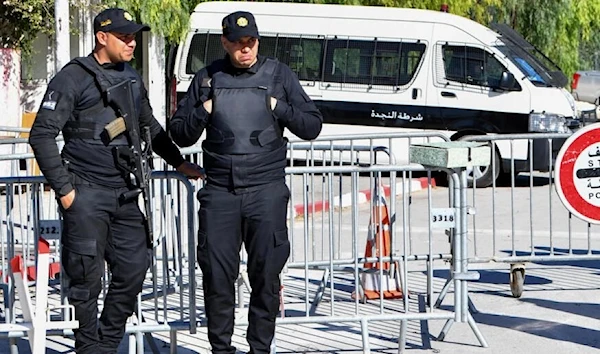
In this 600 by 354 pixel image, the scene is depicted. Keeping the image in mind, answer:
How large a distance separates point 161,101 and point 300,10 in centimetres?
469

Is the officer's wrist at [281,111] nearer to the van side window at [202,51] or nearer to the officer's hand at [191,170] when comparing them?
the officer's hand at [191,170]

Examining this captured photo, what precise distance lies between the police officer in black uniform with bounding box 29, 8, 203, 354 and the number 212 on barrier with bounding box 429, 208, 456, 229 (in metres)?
1.76

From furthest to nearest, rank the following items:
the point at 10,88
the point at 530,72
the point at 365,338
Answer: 1. the point at 530,72
2. the point at 10,88
3. the point at 365,338

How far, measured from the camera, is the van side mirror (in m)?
16.0

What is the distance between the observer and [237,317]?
694 cm

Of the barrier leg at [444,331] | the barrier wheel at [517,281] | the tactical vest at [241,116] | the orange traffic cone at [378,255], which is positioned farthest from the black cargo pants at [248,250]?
the barrier wheel at [517,281]

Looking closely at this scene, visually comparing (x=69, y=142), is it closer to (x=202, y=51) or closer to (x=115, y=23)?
(x=115, y=23)

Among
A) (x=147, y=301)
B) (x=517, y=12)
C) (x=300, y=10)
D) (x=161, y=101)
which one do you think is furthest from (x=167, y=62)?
(x=147, y=301)

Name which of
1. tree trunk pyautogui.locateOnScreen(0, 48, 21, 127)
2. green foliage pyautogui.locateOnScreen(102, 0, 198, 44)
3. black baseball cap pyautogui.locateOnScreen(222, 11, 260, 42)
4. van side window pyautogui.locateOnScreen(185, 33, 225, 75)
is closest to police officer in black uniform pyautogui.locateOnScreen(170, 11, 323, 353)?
black baseball cap pyautogui.locateOnScreen(222, 11, 260, 42)

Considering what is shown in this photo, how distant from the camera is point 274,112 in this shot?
619 centimetres

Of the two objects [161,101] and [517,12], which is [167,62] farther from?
[517,12]

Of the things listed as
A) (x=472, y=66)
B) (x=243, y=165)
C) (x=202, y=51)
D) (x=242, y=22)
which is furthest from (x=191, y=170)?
(x=202, y=51)

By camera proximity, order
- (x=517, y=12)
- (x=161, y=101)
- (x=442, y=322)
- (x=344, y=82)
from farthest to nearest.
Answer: (x=517, y=12) → (x=161, y=101) → (x=344, y=82) → (x=442, y=322)

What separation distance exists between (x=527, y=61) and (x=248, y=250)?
35.4 feet
